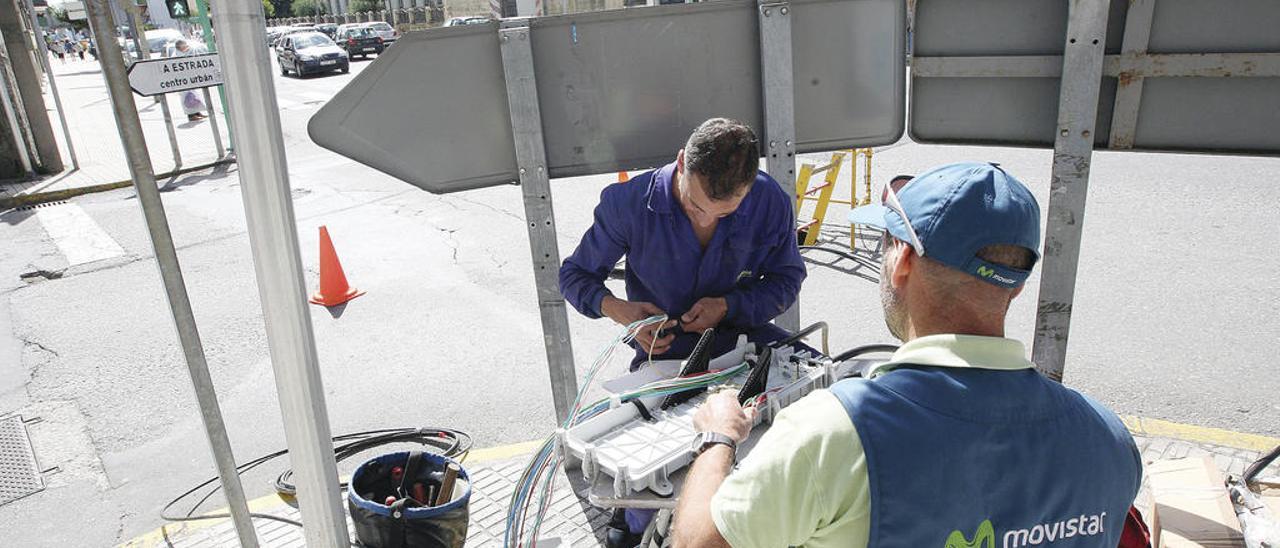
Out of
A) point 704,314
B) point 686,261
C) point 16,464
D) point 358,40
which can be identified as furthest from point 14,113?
point 358,40

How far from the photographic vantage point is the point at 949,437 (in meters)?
1.37

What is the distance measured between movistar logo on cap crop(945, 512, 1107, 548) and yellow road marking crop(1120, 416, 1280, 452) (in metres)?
2.94

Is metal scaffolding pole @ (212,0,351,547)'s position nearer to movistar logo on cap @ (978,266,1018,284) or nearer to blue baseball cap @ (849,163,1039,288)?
blue baseball cap @ (849,163,1039,288)

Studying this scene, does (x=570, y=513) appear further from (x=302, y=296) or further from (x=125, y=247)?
(x=125, y=247)

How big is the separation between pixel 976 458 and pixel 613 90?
7.16 feet

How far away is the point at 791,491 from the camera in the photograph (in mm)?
1417

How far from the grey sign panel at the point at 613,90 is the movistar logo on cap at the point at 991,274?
190 cm

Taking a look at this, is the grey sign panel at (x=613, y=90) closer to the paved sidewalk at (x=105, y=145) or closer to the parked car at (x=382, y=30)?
the paved sidewalk at (x=105, y=145)

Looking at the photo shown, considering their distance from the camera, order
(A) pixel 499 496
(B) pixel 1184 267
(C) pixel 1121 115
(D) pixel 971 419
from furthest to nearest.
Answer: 1. (B) pixel 1184 267
2. (A) pixel 499 496
3. (C) pixel 1121 115
4. (D) pixel 971 419

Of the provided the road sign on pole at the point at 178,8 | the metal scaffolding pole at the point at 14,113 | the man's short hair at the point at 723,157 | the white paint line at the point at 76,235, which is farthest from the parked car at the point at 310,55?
the man's short hair at the point at 723,157

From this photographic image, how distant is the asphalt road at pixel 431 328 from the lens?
4.66 meters

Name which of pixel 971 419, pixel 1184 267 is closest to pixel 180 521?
pixel 971 419

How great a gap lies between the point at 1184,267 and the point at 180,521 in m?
7.35

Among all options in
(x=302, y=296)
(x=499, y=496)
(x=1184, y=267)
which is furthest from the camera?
(x=1184, y=267)
